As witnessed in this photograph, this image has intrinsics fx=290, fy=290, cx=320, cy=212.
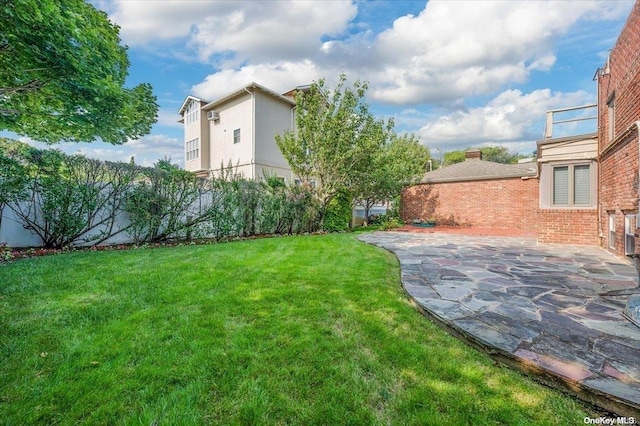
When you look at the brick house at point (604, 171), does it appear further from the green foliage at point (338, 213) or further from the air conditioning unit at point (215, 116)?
the air conditioning unit at point (215, 116)

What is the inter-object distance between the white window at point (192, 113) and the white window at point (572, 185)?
18306 mm

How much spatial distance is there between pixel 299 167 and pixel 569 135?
28.3 feet

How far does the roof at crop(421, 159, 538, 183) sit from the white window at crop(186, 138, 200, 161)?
45.3ft

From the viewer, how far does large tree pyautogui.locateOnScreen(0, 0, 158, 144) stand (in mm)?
5754

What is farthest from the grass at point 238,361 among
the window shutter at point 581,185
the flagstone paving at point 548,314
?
the window shutter at point 581,185

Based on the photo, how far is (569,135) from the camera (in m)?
7.64

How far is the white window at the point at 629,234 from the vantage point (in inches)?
208

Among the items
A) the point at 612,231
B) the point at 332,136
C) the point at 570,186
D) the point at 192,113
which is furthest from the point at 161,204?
the point at 192,113

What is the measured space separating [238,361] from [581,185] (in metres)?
9.46

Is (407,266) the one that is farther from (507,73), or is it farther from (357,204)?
(507,73)

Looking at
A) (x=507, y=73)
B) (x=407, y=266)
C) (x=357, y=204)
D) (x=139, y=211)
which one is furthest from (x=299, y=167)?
(x=507, y=73)

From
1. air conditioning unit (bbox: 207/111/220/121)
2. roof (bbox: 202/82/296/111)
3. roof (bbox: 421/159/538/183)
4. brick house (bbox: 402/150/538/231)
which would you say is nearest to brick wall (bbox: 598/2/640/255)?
brick house (bbox: 402/150/538/231)

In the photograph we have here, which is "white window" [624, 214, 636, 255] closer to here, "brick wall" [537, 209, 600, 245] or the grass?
"brick wall" [537, 209, 600, 245]

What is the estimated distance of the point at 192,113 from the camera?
61.8ft
